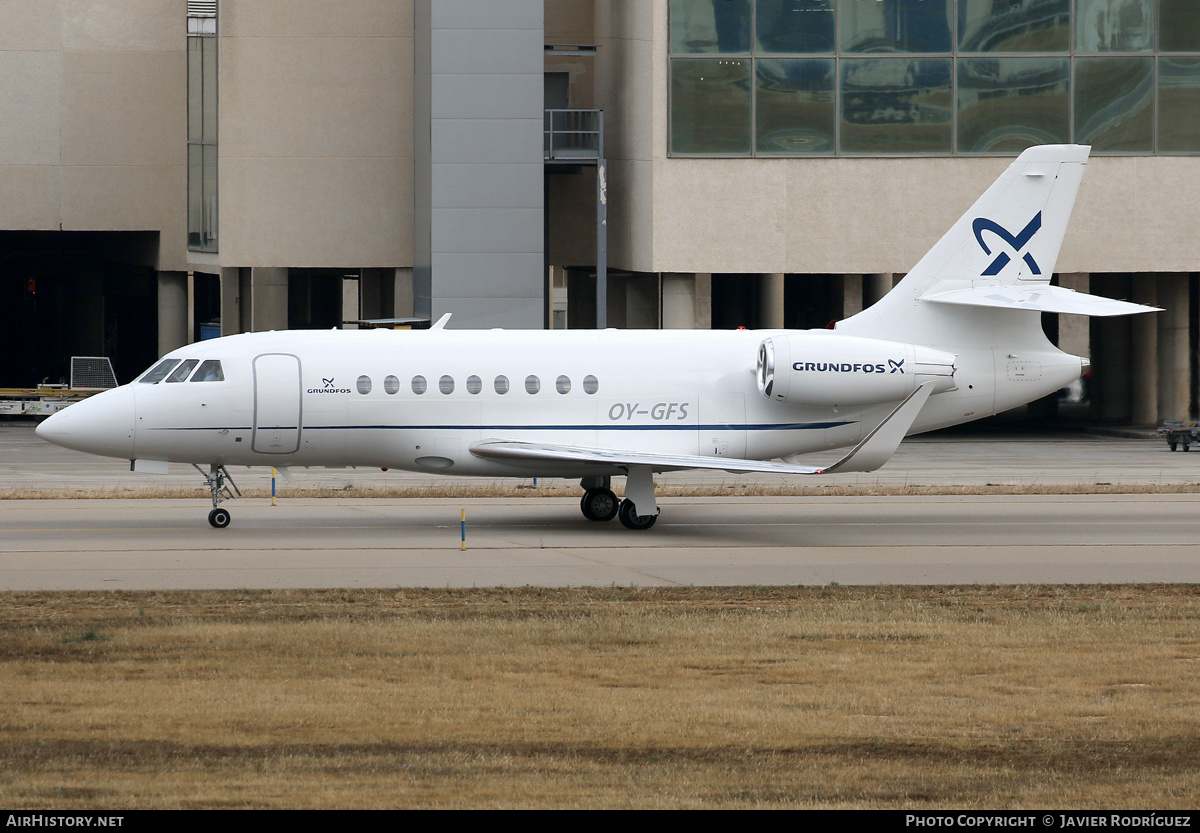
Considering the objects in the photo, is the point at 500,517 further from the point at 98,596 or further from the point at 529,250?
the point at 529,250

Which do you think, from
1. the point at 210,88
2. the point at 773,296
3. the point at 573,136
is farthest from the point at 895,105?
the point at 210,88

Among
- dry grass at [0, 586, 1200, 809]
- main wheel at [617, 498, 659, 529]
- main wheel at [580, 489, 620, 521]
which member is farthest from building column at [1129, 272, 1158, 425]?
dry grass at [0, 586, 1200, 809]

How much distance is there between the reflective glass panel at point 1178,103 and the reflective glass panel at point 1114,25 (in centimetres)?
101

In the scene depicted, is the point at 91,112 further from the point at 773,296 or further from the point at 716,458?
the point at 716,458

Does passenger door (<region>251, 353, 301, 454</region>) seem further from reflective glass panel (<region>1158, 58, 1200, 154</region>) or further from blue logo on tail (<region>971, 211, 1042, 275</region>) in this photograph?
reflective glass panel (<region>1158, 58, 1200, 154</region>)

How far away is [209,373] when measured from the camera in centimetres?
2383

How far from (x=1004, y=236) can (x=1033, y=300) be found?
124 centimetres

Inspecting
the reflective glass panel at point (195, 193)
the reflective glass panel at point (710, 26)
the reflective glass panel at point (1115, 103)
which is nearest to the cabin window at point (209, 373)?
the reflective glass panel at point (710, 26)

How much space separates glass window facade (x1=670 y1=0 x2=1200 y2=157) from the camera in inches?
1853

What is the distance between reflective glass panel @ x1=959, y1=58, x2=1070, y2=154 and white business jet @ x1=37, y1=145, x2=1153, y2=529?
23643mm

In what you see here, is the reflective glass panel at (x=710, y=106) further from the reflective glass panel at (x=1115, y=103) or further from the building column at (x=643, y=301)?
the reflective glass panel at (x=1115, y=103)

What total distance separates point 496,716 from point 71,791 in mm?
3506

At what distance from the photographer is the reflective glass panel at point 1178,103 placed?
47562 mm

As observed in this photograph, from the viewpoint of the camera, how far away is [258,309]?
54.5 m
